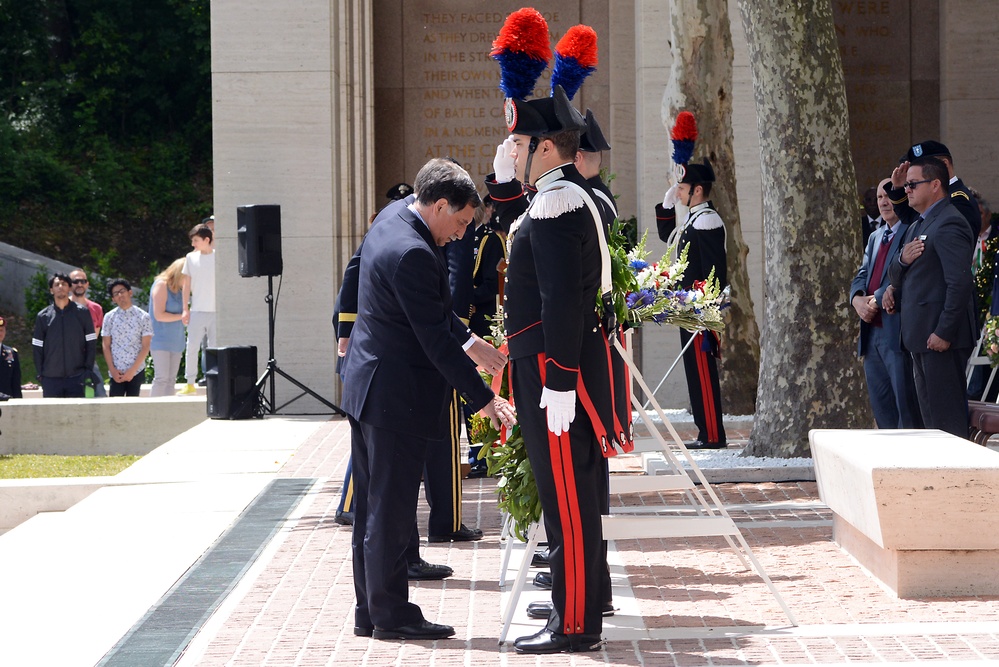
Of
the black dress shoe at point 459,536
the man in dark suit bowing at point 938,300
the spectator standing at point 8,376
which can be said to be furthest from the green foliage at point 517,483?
the spectator standing at point 8,376

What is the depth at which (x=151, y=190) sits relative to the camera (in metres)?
33.9

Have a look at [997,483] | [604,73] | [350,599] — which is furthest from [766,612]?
[604,73]

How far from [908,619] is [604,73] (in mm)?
12592

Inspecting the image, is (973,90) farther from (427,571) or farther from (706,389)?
(427,571)

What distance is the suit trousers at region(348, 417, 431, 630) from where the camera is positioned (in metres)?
5.74

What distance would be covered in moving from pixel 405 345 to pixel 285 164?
9.63 m

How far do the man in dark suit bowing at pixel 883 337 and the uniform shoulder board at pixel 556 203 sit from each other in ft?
12.6

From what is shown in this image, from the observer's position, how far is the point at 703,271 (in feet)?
34.8

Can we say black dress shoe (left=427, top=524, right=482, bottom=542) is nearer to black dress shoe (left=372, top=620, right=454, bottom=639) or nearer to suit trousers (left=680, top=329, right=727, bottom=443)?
black dress shoe (left=372, top=620, right=454, bottom=639)

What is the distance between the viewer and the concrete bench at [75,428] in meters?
14.5

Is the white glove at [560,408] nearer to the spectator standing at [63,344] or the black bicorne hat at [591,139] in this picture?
the black bicorne hat at [591,139]

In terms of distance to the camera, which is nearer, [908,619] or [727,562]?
[908,619]

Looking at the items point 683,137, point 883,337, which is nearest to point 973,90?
point 683,137

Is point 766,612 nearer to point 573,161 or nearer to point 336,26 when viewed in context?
point 573,161
